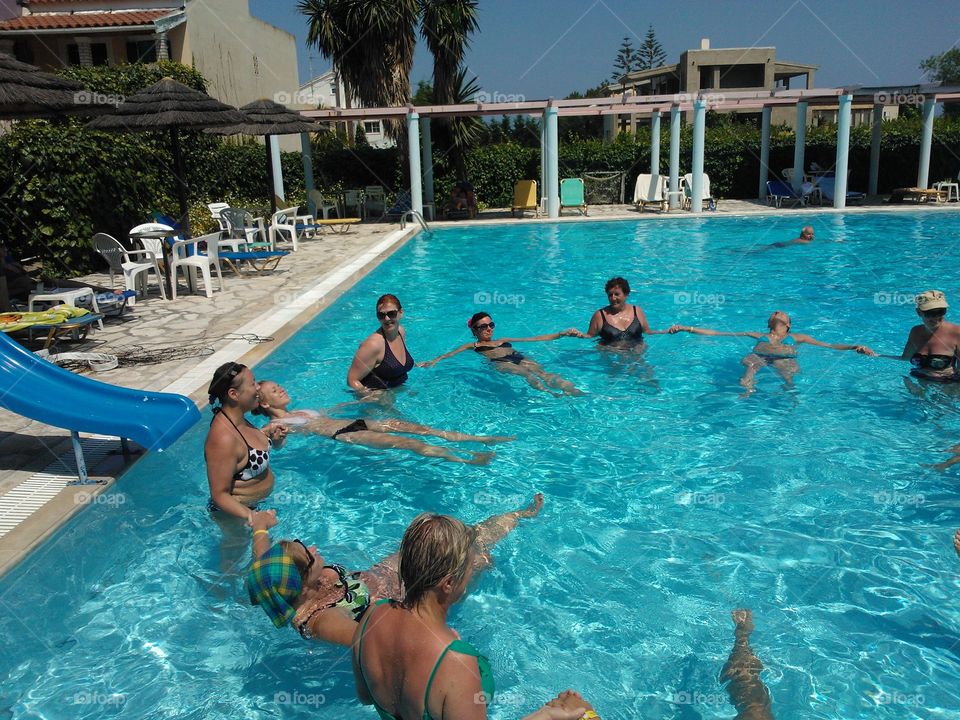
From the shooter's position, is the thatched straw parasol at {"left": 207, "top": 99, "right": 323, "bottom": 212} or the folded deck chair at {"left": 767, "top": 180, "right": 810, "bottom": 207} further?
the folded deck chair at {"left": 767, "top": 180, "right": 810, "bottom": 207}

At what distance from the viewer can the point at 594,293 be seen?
1218cm

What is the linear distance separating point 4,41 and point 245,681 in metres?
27.4

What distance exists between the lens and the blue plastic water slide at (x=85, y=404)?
4699 mm

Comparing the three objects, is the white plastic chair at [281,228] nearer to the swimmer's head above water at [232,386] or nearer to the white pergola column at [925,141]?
the swimmer's head above water at [232,386]

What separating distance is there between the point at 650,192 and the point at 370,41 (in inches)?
368

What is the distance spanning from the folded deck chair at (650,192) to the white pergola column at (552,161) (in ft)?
8.49

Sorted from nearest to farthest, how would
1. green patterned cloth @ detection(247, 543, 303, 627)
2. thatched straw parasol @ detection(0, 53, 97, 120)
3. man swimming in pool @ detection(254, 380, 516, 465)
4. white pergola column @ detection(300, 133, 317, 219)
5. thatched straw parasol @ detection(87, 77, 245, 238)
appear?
green patterned cloth @ detection(247, 543, 303, 627)
man swimming in pool @ detection(254, 380, 516, 465)
thatched straw parasol @ detection(0, 53, 97, 120)
thatched straw parasol @ detection(87, 77, 245, 238)
white pergola column @ detection(300, 133, 317, 219)

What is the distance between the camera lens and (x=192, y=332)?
837 centimetres

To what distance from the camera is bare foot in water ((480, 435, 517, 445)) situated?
20.0 ft

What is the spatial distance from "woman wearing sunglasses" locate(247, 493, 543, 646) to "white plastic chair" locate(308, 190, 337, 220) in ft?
55.6

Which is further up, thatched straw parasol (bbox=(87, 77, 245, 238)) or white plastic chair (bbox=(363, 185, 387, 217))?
thatched straw parasol (bbox=(87, 77, 245, 238))

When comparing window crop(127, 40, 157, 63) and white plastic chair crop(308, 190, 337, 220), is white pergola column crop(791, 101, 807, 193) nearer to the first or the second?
white plastic chair crop(308, 190, 337, 220)

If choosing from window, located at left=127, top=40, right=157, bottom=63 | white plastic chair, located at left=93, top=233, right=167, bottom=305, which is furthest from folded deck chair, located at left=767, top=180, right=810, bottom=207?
window, located at left=127, top=40, right=157, bottom=63

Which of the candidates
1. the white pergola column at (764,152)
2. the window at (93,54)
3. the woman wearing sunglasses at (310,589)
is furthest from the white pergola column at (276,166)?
the woman wearing sunglasses at (310,589)
